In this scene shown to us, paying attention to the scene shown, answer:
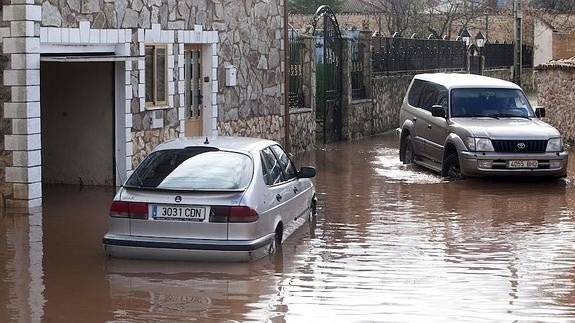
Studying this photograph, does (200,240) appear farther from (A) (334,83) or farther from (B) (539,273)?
(A) (334,83)

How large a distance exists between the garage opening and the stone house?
0.05ft

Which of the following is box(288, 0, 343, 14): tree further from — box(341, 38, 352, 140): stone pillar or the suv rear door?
the suv rear door

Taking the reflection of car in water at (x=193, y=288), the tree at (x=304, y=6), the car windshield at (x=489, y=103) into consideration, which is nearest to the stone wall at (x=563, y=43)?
the tree at (x=304, y=6)

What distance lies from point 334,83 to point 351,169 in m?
6.88

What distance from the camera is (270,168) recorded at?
1232 cm

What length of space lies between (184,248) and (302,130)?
15.0 metres

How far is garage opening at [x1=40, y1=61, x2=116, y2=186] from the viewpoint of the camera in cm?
1797

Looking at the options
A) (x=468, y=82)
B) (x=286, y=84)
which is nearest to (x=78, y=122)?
(x=286, y=84)

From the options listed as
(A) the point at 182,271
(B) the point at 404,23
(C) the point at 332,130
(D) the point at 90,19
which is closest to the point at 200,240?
(A) the point at 182,271

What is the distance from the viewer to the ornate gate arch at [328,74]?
91.0 feet

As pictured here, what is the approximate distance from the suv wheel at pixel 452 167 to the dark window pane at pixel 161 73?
5087 mm

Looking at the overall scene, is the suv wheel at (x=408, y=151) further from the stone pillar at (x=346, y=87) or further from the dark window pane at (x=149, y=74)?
the stone pillar at (x=346, y=87)

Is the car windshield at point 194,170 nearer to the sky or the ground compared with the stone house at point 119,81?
nearer to the ground

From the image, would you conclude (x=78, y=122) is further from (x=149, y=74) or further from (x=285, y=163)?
(x=285, y=163)
